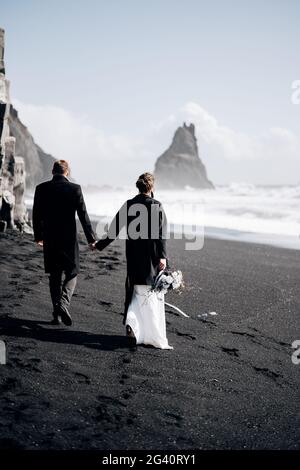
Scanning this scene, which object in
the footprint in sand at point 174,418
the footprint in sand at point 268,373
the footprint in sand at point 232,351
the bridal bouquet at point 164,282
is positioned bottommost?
the footprint in sand at point 174,418

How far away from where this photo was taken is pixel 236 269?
36.1 ft

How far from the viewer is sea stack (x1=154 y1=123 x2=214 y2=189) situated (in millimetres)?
126938

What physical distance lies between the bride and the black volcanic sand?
0.81 feet

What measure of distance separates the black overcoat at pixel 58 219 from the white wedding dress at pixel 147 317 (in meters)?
1.01

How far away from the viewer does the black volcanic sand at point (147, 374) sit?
11.7 ft

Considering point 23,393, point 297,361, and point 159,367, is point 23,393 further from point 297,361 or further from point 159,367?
point 297,361

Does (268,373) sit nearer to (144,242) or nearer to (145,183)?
(144,242)

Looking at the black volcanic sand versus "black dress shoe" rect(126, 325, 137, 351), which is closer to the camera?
the black volcanic sand

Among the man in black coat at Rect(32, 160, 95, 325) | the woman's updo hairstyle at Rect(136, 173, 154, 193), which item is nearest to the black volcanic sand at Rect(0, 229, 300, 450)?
the man in black coat at Rect(32, 160, 95, 325)
